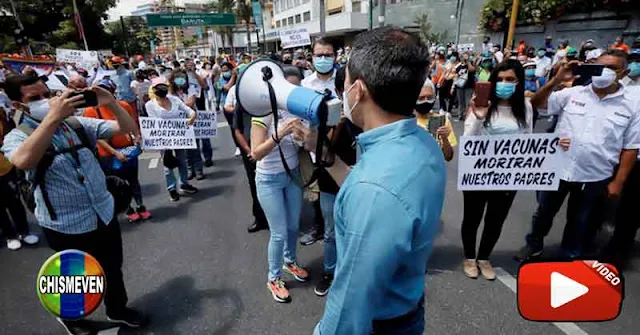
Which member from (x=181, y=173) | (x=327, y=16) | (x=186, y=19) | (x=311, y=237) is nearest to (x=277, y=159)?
(x=311, y=237)

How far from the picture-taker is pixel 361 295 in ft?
2.88

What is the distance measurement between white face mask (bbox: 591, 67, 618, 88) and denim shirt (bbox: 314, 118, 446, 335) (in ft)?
7.45

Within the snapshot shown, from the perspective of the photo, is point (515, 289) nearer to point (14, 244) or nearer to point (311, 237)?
point (311, 237)

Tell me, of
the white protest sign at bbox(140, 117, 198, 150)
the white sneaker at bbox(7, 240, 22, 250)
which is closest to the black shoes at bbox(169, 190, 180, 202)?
the white protest sign at bbox(140, 117, 198, 150)

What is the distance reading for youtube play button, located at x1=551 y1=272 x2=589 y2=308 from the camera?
0.80 metres

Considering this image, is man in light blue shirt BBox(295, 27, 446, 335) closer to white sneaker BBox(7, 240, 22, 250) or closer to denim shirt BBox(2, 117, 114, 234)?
denim shirt BBox(2, 117, 114, 234)

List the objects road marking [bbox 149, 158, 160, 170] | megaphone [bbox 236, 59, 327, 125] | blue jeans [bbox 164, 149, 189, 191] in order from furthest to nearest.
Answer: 1. road marking [bbox 149, 158, 160, 170]
2. blue jeans [bbox 164, 149, 189, 191]
3. megaphone [bbox 236, 59, 327, 125]

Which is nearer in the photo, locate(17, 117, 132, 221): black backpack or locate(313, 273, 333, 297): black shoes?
locate(17, 117, 132, 221): black backpack

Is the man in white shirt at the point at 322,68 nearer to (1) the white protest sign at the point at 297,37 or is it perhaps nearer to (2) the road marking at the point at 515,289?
(2) the road marking at the point at 515,289

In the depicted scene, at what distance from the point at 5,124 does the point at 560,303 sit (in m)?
5.30

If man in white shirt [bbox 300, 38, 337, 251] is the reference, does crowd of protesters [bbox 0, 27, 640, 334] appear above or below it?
below

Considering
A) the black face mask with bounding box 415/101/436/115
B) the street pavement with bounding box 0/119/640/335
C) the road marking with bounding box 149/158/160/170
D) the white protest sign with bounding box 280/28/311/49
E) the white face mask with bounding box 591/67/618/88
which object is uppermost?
the white protest sign with bounding box 280/28/311/49

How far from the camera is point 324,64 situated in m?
3.26

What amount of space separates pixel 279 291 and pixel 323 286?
0.35m
